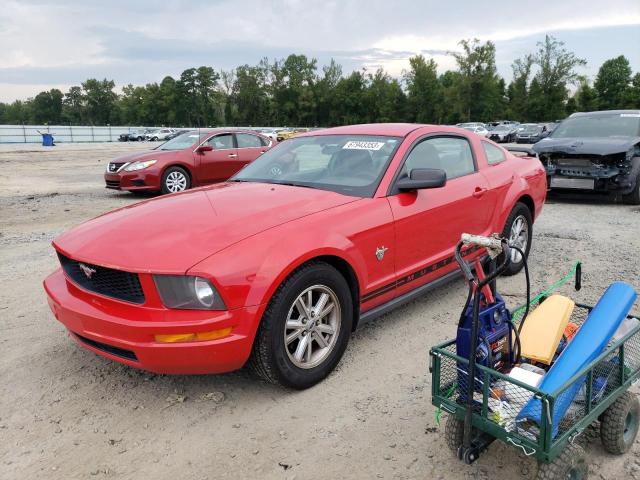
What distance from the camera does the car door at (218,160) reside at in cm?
1122

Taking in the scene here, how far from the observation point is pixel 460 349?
242 centimetres

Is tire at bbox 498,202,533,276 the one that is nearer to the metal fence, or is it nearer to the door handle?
the door handle

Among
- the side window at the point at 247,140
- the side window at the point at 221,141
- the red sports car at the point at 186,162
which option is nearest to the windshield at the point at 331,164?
the red sports car at the point at 186,162

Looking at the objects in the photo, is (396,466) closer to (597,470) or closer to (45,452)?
(597,470)

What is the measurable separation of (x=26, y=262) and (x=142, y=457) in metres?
4.07

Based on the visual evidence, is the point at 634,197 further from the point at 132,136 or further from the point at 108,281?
the point at 132,136

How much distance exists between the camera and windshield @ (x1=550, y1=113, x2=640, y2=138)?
9.31m

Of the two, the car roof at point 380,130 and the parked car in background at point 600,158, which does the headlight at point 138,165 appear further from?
the parked car in background at point 600,158

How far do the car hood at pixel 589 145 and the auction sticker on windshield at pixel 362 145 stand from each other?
6.05 meters

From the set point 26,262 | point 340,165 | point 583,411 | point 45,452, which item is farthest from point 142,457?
point 26,262

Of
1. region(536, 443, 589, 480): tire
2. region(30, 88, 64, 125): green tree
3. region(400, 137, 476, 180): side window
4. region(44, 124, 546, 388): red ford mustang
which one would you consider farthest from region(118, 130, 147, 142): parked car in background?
region(30, 88, 64, 125): green tree

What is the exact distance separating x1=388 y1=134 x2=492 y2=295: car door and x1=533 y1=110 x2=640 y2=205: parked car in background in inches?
197

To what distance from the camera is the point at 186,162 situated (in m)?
11.0

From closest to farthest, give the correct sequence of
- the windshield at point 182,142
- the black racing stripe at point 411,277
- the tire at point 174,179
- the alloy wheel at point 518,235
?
the black racing stripe at point 411,277 → the alloy wheel at point 518,235 → the tire at point 174,179 → the windshield at point 182,142
